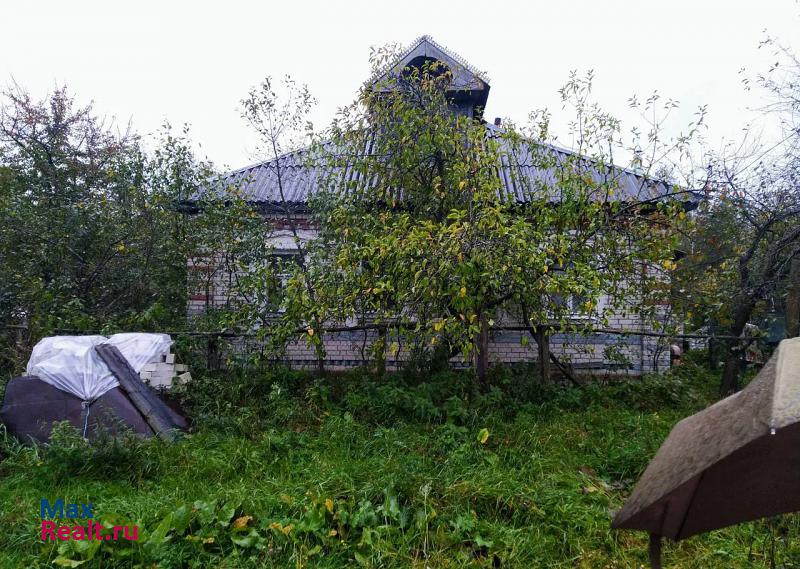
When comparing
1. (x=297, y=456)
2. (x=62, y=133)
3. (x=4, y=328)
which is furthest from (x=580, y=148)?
(x=62, y=133)

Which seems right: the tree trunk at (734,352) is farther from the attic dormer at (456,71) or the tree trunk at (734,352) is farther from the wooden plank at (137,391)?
the wooden plank at (137,391)

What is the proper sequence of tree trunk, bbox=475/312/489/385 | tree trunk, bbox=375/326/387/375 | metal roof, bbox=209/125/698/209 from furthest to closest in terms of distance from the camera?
tree trunk, bbox=475/312/489/385 < metal roof, bbox=209/125/698/209 < tree trunk, bbox=375/326/387/375

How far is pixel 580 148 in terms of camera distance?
20.6 ft

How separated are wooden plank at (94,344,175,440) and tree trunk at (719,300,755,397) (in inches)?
276

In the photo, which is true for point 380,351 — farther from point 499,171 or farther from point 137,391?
point 499,171

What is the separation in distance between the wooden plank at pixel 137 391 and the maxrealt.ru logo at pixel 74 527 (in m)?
1.31

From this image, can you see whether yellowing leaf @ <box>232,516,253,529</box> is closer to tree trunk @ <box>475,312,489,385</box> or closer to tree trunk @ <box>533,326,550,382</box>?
tree trunk @ <box>475,312,489,385</box>

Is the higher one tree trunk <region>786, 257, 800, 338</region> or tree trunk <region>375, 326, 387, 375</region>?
tree trunk <region>786, 257, 800, 338</region>

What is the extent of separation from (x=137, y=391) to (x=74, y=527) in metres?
2.15

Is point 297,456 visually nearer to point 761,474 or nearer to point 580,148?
point 761,474

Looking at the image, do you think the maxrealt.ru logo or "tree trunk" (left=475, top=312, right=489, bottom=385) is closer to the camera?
the maxrealt.ru logo

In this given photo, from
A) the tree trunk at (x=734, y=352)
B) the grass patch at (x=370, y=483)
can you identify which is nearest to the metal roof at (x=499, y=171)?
the tree trunk at (x=734, y=352)

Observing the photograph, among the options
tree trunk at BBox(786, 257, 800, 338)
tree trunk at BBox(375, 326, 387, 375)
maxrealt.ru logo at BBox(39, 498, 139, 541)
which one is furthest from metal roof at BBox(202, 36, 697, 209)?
maxrealt.ru logo at BBox(39, 498, 139, 541)

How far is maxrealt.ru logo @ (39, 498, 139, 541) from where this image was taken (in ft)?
10.5
